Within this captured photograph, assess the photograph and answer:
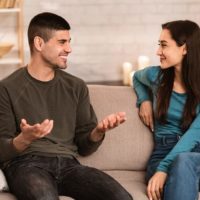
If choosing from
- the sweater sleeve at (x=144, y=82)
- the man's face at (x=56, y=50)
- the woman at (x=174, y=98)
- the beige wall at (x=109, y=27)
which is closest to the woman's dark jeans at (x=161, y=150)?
the woman at (x=174, y=98)

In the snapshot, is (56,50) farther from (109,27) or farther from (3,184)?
(109,27)

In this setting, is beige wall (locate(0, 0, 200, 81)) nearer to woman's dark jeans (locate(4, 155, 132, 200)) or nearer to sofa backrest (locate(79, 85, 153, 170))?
sofa backrest (locate(79, 85, 153, 170))

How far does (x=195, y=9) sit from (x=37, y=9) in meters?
1.26

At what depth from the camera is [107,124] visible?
1966 mm

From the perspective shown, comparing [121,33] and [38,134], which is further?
[121,33]

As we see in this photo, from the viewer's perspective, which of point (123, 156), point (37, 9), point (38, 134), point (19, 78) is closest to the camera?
point (38, 134)

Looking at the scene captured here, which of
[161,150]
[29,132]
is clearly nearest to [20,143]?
[29,132]

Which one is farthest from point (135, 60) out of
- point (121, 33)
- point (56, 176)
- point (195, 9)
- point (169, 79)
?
point (56, 176)

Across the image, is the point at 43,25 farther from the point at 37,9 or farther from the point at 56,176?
the point at 37,9

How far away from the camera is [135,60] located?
4215mm

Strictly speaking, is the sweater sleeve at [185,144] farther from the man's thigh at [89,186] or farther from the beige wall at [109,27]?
the beige wall at [109,27]

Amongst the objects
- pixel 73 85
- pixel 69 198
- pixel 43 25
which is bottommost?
pixel 69 198

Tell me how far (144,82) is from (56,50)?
1.41 ft

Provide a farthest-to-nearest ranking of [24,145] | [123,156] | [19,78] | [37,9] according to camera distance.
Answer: [37,9]
[123,156]
[19,78]
[24,145]
